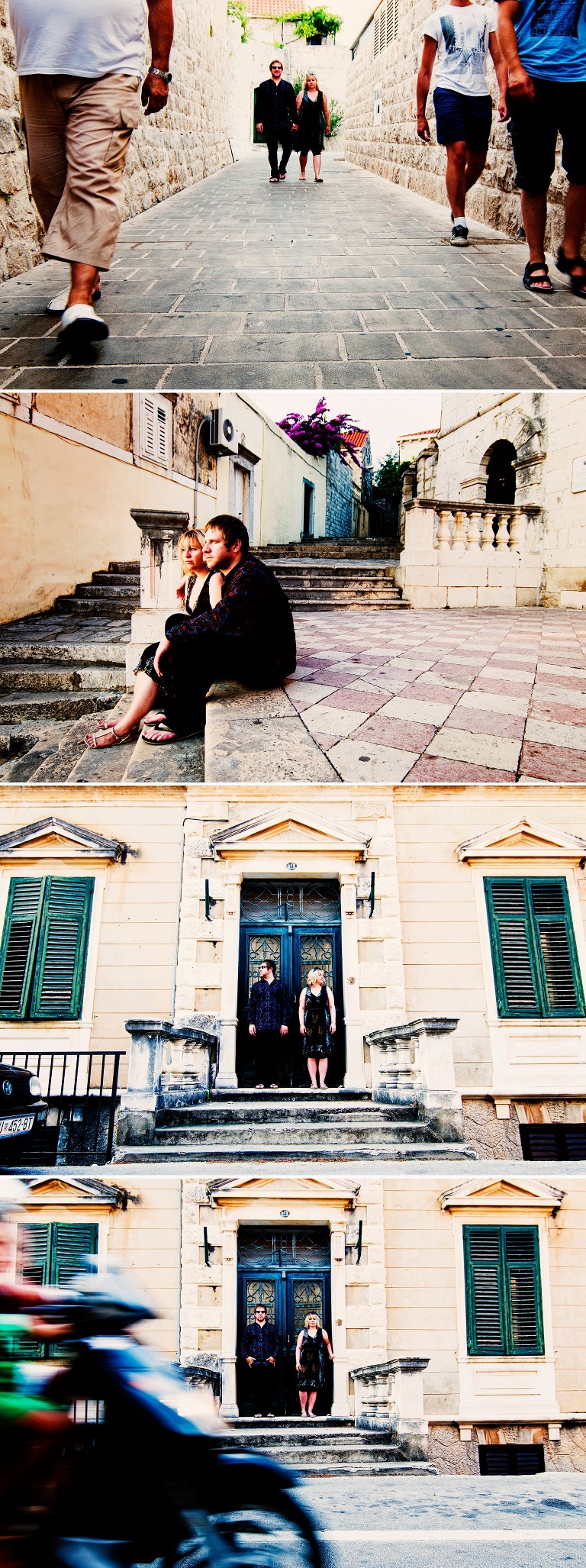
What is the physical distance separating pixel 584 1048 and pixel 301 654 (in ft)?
4.94

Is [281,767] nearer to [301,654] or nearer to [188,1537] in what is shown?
[301,654]

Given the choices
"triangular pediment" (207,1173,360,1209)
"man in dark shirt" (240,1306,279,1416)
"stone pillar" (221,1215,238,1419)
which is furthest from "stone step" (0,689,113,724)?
"man in dark shirt" (240,1306,279,1416)

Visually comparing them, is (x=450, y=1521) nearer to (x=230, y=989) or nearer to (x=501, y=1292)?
(x=501, y=1292)

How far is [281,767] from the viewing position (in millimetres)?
2104

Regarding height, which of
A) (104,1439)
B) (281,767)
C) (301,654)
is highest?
(301,654)

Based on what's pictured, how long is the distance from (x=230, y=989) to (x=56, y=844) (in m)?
0.67

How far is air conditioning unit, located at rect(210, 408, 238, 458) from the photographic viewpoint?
216cm

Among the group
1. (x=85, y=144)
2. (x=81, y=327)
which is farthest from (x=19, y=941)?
(x=85, y=144)

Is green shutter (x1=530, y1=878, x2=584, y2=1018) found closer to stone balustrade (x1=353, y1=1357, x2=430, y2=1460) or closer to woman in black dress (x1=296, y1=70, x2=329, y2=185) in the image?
stone balustrade (x1=353, y1=1357, x2=430, y2=1460)

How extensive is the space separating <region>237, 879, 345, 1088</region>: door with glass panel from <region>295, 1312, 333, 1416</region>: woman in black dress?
864 mm

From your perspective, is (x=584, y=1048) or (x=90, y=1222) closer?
(x=90, y=1222)

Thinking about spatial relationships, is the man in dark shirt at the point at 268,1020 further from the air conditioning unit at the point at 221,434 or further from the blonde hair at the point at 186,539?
the air conditioning unit at the point at 221,434

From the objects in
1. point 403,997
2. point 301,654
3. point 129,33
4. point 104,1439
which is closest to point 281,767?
point 301,654

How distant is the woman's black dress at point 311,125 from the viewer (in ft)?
17.8
